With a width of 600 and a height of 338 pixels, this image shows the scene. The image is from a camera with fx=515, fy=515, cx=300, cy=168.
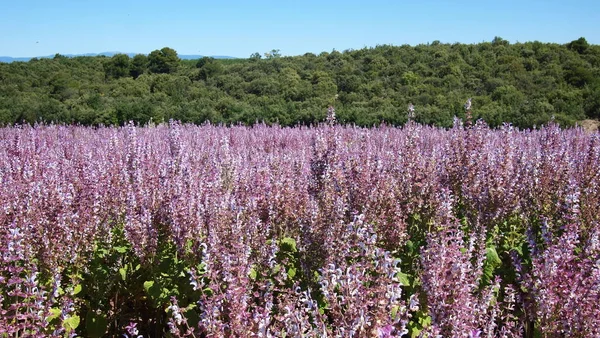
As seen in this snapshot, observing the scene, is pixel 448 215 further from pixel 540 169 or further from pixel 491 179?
pixel 540 169

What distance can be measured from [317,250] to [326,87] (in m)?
26.3

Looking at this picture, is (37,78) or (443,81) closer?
(443,81)

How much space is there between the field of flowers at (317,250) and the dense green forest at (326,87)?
13.7 meters

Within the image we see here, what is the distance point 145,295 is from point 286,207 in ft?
5.34

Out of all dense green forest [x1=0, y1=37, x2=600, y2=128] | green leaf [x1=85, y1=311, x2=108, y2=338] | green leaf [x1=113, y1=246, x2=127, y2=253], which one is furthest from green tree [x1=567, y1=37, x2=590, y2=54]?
green leaf [x1=85, y1=311, x2=108, y2=338]

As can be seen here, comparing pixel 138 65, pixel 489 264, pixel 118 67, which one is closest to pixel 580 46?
pixel 138 65

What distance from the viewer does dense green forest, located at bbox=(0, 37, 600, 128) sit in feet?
71.3

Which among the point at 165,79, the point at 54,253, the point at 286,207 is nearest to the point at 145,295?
the point at 54,253

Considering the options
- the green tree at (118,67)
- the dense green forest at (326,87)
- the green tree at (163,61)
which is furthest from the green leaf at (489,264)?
the green tree at (118,67)

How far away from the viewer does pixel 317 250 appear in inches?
163

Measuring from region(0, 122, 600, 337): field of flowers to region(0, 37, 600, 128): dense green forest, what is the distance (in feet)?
45.0

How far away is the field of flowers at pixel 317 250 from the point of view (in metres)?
2.82

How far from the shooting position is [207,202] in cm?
473

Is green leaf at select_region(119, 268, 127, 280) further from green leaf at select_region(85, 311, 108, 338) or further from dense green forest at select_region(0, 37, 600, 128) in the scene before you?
dense green forest at select_region(0, 37, 600, 128)
